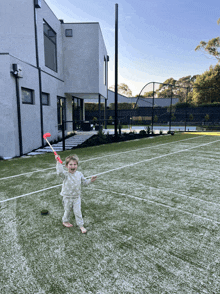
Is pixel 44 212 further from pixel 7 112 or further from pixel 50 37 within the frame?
pixel 50 37

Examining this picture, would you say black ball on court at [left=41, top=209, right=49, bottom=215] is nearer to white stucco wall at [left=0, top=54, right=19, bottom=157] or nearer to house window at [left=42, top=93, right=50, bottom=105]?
white stucco wall at [left=0, top=54, right=19, bottom=157]

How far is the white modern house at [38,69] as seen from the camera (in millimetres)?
9828

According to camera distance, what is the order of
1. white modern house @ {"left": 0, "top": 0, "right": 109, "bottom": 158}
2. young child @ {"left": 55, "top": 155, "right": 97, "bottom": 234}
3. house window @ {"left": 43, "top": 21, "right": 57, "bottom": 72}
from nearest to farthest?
1. young child @ {"left": 55, "top": 155, "right": 97, "bottom": 234}
2. white modern house @ {"left": 0, "top": 0, "right": 109, "bottom": 158}
3. house window @ {"left": 43, "top": 21, "right": 57, "bottom": 72}

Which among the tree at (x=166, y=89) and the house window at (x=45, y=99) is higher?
the tree at (x=166, y=89)

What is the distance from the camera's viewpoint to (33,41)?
12.3 meters

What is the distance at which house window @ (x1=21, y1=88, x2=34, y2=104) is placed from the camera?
36.6 ft

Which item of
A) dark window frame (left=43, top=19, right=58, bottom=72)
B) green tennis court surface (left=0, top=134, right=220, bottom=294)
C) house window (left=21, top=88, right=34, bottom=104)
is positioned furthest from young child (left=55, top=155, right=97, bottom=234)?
dark window frame (left=43, top=19, right=58, bottom=72)

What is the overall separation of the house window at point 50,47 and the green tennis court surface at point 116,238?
11.5 m

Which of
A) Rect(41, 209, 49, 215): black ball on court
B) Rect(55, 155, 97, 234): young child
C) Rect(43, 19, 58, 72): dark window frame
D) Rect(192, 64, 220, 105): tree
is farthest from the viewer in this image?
Rect(192, 64, 220, 105): tree

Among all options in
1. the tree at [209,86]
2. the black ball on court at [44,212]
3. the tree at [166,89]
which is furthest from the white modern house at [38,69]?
the tree at [166,89]

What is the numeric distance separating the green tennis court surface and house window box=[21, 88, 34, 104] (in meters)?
6.17

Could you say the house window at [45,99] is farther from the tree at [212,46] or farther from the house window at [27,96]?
the tree at [212,46]

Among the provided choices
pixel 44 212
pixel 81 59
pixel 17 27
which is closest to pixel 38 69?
pixel 17 27

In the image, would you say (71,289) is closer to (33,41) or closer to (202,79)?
(33,41)
